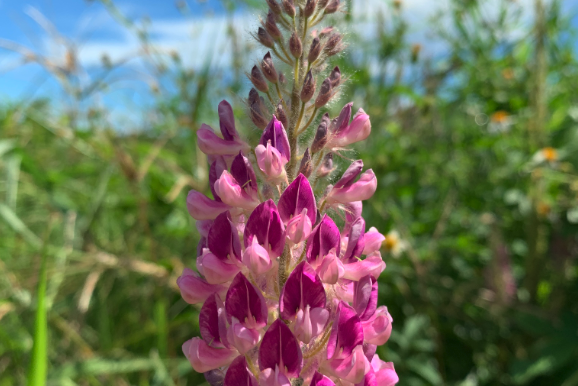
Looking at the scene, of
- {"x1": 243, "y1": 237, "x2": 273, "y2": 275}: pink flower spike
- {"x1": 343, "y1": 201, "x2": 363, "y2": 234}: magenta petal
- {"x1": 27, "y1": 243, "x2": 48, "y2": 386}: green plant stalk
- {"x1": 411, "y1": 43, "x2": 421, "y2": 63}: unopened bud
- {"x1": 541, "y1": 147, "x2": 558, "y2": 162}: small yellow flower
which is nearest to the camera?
{"x1": 243, "y1": 237, "x2": 273, "y2": 275}: pink flower spike

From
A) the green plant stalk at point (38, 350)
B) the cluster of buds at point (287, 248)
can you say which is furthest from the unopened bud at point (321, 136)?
the green plant stalk at point (38, 350)

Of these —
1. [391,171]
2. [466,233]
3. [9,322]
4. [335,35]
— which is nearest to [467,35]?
[391,171]

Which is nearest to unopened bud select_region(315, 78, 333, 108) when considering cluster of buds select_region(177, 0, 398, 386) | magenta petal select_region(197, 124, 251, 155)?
cluster of buds select_region(177, 0, 398, 386)

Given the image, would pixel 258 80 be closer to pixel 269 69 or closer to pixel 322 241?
pixel 269 69

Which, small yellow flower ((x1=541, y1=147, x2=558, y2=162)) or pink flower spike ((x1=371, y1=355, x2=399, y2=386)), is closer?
pink flower spike ((x1=371, y1=355, x2=399, y2=386))

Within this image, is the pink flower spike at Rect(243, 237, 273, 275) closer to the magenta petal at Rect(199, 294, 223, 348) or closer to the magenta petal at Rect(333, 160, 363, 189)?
the magenta petal at Rect(199, 294, 223, 348)

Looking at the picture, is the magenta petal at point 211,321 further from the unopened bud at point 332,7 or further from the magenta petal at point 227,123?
the unopened bud at point 332,7
